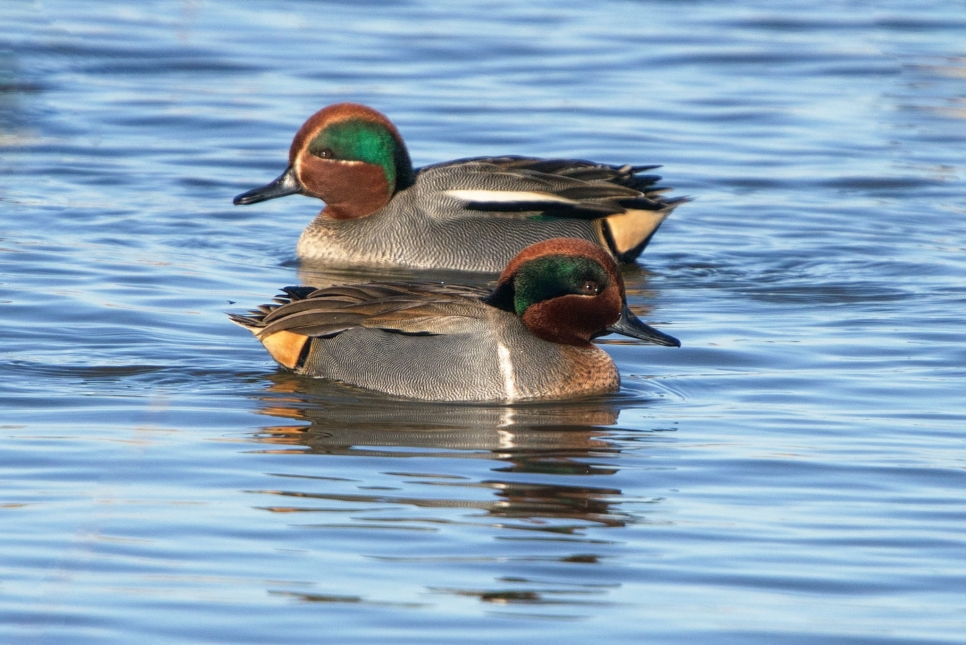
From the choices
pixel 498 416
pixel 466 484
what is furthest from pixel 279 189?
pixel 466 484

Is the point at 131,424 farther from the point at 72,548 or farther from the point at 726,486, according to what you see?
the point at 726,486

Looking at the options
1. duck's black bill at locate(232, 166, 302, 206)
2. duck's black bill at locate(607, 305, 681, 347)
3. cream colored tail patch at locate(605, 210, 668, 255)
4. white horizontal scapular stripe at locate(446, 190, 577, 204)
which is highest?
duck's black bill at locate(607, 305, 681, 347)

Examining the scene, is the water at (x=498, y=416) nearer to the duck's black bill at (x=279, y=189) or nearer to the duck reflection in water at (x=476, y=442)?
the duck reflection in water at (x=476, y=442)

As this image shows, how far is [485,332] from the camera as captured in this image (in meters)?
7.50

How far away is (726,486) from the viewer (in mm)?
6320

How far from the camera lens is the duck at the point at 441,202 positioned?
35.3ft

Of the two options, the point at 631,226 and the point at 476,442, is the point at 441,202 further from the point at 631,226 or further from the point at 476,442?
the point at 476,442

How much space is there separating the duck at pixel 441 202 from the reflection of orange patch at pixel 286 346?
3.05m

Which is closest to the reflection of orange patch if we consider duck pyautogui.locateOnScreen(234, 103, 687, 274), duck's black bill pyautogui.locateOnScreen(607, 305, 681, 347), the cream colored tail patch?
duck's black bill pyautogui.locateOnScreen(607, 305, 681, 347)

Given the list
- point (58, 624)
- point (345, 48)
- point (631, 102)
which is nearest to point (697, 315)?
point (58, 624)

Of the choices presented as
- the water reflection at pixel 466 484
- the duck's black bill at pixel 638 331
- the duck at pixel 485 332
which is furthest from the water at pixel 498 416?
the duck's black bill at pixel 638 331

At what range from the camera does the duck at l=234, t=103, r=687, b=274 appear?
423 inches

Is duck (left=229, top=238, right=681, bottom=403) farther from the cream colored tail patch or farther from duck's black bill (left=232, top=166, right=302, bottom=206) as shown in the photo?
duck's black bill (left=232, top=166, right=302, bottom=206)

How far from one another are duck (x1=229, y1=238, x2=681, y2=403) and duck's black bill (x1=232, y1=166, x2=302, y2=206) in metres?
3.33
